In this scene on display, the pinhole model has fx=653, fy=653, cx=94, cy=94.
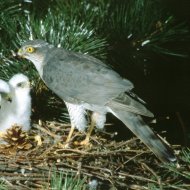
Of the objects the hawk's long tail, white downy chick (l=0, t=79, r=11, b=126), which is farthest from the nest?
white downy chick (l=0, t=79, r=11, b=126)

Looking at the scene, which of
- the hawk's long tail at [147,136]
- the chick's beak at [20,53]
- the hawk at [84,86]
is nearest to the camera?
the hawk's long tail at [147,136]

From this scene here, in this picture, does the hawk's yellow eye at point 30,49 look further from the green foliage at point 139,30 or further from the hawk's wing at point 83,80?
the green foliage at point 139,30

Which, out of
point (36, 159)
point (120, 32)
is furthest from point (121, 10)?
point (36, 159)

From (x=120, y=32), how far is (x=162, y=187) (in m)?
1.22

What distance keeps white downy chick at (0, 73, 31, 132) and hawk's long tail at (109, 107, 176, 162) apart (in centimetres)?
58

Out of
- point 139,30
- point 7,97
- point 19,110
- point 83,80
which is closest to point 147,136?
Answer: point 83,80

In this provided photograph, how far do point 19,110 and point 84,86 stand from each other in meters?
0.46

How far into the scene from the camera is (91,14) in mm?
4254

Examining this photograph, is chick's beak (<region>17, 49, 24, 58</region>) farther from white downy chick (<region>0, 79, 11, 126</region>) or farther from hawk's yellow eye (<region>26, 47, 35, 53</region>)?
white downy chick (<region>0, 79, 11, 126</region>)

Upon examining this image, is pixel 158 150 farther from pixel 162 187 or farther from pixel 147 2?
pixel 147 2

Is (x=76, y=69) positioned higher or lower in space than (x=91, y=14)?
lower

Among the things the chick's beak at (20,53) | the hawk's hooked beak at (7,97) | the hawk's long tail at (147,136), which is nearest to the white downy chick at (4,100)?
the hawk's hooked beak at (7,97)

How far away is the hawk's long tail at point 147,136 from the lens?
12.7ft

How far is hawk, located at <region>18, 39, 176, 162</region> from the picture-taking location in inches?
162
